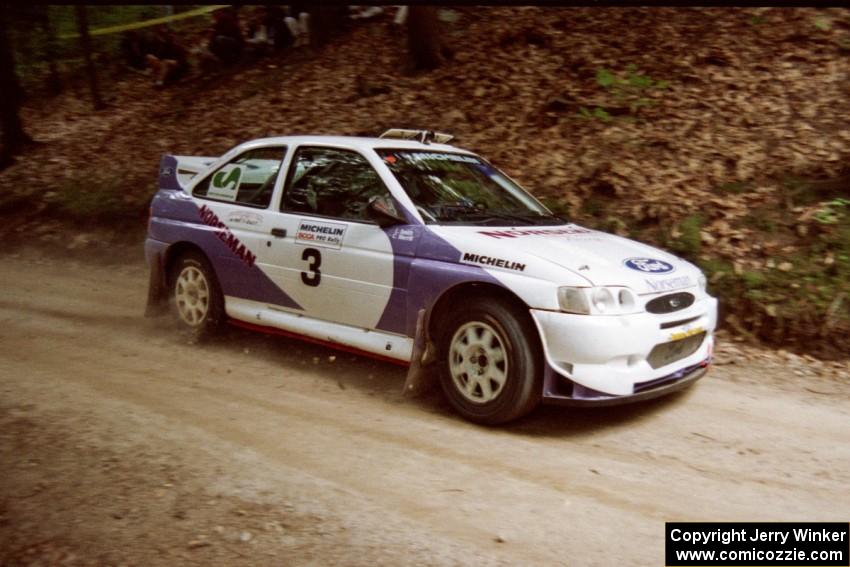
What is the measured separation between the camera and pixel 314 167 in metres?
6.07

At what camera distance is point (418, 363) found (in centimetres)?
521

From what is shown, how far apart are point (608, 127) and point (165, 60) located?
35.2ft

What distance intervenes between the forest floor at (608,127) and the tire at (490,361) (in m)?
2.91

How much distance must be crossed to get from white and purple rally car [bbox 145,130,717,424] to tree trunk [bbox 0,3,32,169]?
8715mm

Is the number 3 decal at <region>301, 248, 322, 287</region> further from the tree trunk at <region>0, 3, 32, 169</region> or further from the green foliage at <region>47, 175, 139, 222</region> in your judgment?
the tree trunk at <region>0, 3, 32, 169</region>

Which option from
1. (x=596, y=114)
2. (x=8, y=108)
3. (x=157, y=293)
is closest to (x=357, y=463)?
(x=157, y=293)

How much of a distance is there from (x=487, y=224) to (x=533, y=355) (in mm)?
1141

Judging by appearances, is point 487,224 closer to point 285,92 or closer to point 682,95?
point 682,95

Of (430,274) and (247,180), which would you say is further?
(247,180)

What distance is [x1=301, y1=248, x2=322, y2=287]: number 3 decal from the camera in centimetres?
578

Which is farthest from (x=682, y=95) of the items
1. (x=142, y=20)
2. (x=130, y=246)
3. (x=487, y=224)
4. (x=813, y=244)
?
(x=142, y=20)

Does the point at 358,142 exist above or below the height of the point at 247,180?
above

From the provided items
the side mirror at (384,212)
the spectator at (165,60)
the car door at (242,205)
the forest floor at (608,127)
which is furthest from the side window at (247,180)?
the spectator at (165,60)

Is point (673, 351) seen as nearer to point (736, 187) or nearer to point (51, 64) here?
point (736, 187)
